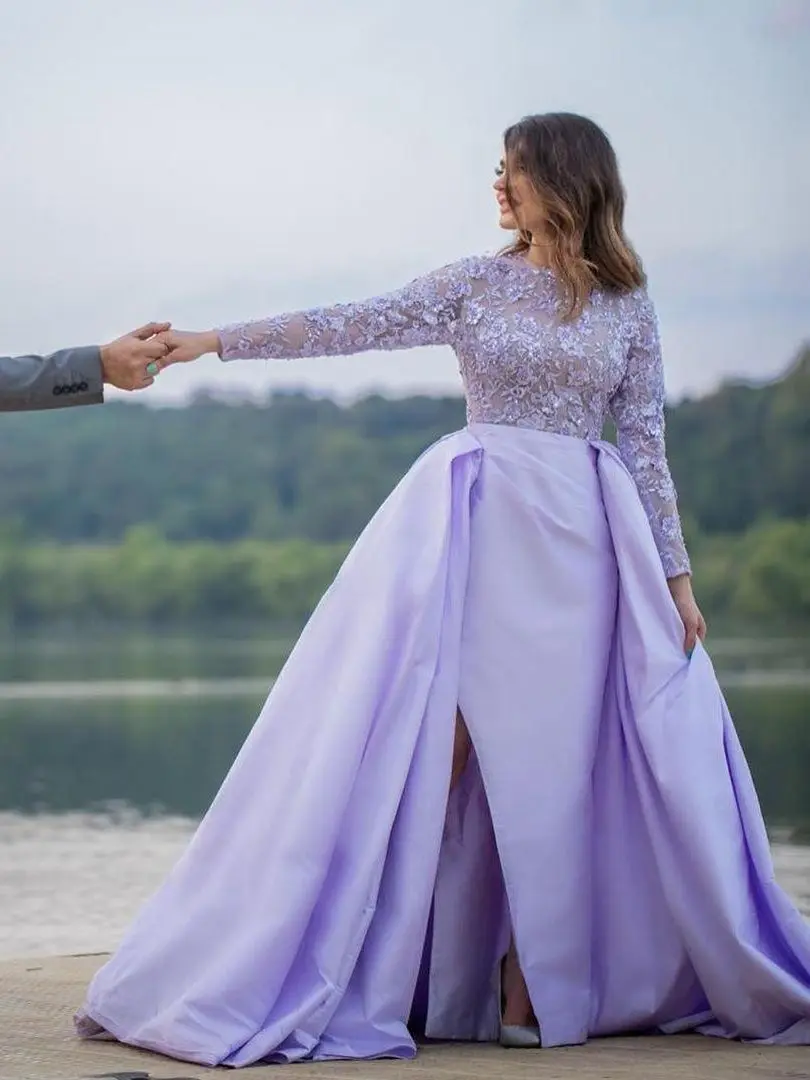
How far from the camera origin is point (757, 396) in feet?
49.0

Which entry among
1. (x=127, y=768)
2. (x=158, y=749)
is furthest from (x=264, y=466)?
(x=127, y=768)

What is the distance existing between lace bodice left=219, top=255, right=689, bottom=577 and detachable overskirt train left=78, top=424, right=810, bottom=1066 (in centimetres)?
5

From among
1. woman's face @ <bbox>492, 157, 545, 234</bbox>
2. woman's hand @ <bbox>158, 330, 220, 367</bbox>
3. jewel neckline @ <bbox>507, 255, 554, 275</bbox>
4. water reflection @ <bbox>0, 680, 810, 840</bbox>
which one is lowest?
water reflection @ <bbox>0, 680, 810, 840</bbox>

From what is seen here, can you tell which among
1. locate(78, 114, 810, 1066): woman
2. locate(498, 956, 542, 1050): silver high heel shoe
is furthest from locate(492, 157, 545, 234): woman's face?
locate(498, 956, 542, 1050): silver high heel shoe

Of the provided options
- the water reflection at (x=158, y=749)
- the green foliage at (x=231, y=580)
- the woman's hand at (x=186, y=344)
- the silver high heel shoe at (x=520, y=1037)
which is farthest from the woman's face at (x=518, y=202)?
the green foliage at (x=231, y=580)

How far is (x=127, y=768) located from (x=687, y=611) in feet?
14.7

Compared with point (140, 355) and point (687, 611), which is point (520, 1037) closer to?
point (687, 611)

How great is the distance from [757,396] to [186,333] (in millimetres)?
12845

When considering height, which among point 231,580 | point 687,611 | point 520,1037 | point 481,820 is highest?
point 687,611

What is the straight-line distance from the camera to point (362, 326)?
2482 millimetres

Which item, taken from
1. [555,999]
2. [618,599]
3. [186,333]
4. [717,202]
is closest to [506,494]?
[618,599]

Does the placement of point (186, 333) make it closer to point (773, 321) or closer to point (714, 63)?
point (714, 63)

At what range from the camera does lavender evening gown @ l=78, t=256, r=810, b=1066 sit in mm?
2285

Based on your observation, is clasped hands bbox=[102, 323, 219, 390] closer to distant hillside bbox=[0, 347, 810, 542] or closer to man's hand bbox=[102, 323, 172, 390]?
man's hand bbox=[102, 323, 172, 390]
